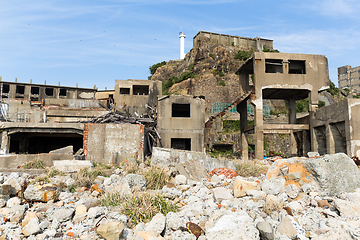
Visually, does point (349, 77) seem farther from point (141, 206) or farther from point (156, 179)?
point (141, 206)

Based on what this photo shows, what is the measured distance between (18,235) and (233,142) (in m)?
25.1

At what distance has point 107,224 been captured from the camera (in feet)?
15.6

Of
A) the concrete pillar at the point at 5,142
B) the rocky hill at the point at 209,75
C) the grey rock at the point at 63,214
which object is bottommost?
the grey rock at the point at 63,214

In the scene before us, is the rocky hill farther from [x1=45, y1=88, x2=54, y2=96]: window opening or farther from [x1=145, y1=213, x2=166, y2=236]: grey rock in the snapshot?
[x1=145, y1=213, x2=166, y2=236]: grey rock

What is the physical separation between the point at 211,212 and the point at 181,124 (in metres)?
13.0

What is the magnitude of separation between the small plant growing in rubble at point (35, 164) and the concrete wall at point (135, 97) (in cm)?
1190

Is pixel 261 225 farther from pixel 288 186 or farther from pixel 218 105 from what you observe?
pixel 218 105

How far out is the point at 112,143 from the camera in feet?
46.0

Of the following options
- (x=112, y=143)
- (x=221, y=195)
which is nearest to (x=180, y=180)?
(x=221, y=195)

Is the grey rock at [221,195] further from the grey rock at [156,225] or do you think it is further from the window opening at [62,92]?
the window opening at [62,92]

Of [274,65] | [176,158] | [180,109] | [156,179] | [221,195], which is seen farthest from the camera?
[180,109]

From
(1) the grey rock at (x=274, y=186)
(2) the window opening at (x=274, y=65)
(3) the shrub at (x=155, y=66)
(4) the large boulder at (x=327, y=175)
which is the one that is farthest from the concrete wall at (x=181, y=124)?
(3) the shrub at (x=155, y=66)

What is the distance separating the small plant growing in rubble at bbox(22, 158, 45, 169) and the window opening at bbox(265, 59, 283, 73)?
15670 millimetres

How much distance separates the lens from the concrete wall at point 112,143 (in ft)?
45.5
